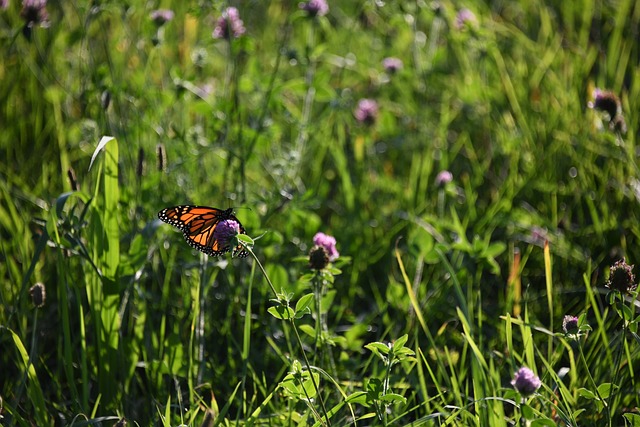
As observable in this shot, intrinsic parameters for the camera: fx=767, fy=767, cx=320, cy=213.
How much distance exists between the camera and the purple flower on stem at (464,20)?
2.80 meters

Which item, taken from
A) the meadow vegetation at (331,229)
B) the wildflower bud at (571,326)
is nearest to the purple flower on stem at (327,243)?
the meadow vegetation at (331,229)

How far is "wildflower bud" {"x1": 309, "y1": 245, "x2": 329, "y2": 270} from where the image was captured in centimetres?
171

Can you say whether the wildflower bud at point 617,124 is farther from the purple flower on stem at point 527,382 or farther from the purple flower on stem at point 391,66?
the purple flower on stem at point 527,382

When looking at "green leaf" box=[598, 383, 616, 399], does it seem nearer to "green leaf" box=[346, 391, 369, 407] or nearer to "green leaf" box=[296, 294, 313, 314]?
"green leaf" box=[346, 391, 369, 407]

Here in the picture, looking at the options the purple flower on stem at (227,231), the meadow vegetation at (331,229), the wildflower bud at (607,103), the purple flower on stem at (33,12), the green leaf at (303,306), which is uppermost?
the purple flower on stem at (33,12)

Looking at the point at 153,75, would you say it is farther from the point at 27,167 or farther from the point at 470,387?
the point at 470,387

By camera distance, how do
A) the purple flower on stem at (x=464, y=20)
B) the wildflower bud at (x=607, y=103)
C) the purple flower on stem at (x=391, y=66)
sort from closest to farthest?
the wildflower bud at (x=607, y=103) → the purple flower on stem at (x=464, y=20) → the purple flower on stem at (x=391, y=66)

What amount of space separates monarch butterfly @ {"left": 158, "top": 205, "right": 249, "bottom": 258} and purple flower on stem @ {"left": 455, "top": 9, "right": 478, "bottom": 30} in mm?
1407

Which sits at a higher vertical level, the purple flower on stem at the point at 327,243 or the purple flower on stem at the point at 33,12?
the purple flower on stem at the point at 33,12

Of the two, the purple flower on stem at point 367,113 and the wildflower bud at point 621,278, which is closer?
the wildflower bud at point 621,278

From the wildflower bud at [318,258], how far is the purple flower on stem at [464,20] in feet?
4.55

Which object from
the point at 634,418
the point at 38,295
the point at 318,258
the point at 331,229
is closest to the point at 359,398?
the point at 318,258

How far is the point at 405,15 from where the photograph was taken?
2.65 m

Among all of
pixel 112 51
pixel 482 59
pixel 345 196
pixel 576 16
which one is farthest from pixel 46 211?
pixel 576 16
